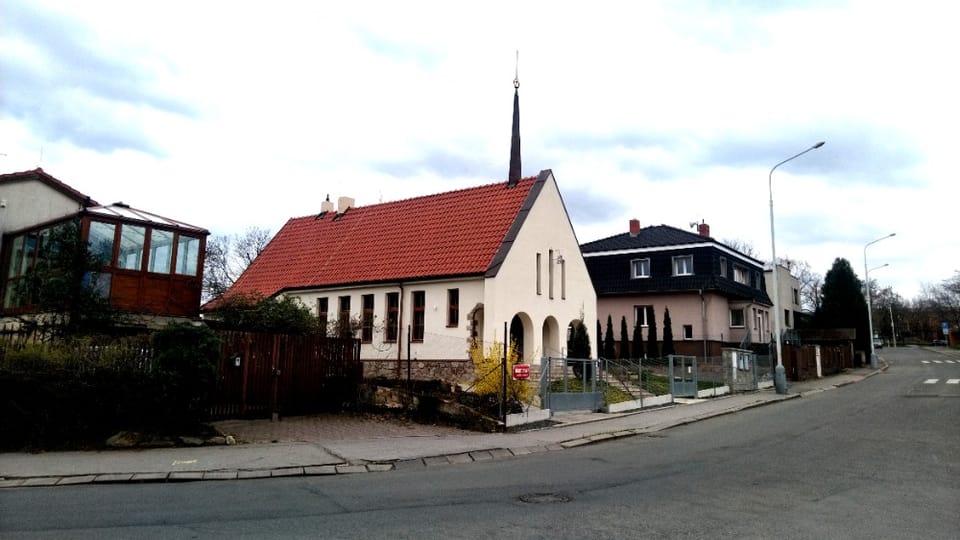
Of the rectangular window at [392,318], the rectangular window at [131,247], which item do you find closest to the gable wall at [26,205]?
the rectangular window at [131,247]

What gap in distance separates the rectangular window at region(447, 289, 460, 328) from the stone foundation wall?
1.44 m

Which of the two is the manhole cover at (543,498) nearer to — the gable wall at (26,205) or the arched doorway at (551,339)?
the arched doorway at (551,339)

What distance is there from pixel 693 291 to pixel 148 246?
28.9 m

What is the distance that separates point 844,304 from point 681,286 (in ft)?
83.6

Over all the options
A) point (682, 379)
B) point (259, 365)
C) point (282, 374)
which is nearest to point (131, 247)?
point (259, 365)

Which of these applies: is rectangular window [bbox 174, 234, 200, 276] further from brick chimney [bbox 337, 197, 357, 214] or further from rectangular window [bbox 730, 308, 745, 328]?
rectangular window [bbox 730, 308, 745, 328]

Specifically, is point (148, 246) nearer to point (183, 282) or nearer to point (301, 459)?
point (183, 282)

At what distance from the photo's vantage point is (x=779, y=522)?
6.77 meters

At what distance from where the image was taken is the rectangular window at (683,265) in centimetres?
3809

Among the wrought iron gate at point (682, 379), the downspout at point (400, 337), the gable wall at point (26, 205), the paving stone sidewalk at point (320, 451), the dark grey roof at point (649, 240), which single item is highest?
the dark grey roof at point (649, 240)

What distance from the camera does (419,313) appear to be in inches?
918

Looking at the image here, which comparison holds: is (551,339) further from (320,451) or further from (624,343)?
(320,451)

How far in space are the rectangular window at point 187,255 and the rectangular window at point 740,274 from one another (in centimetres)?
3278

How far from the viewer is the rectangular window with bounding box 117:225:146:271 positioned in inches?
703
